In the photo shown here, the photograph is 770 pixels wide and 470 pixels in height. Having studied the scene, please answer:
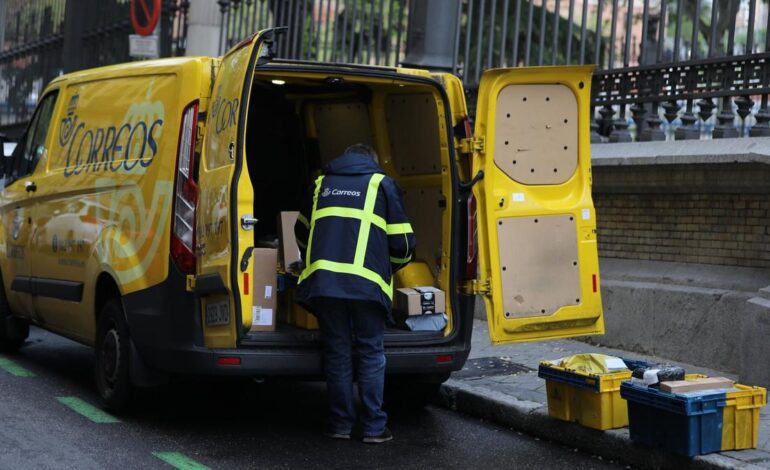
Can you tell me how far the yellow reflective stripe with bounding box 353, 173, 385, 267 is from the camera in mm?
7160

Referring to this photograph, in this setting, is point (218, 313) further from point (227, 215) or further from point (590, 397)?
point (590, 397)

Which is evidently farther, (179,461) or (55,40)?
(55,40)

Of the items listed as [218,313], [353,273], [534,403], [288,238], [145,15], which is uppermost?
[145,15]

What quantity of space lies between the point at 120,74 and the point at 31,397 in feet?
6.79

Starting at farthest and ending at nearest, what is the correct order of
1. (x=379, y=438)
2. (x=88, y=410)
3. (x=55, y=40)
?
(x=55, y=40) < (x=88, y=410) < (x=379, y=438)

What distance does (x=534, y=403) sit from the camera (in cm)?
789

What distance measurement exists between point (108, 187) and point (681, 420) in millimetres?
3613

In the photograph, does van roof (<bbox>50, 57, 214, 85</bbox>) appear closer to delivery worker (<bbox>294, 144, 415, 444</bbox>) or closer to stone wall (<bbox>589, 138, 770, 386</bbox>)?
delivery worker (<bbox>294, 144, 415, 444</bbox>)

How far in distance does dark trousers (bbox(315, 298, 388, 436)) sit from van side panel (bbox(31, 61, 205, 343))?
95 cm

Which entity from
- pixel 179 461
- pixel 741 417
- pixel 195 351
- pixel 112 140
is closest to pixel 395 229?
pixel 195 351

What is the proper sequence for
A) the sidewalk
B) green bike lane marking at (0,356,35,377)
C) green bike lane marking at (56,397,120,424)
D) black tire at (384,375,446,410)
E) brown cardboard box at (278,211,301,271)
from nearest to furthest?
the sidewalk → green bike lane marking at (56,397,120,424) → brown cardboard box at (278,211,301,271) → black tire at (384,375,446,410) → green bike lane marking at (0,356,35,377)

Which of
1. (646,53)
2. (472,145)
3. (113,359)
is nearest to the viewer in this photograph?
(472,145)

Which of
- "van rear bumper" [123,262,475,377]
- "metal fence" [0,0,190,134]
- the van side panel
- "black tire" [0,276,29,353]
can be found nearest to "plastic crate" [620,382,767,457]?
"van rear bumper" [123,262,475,377]

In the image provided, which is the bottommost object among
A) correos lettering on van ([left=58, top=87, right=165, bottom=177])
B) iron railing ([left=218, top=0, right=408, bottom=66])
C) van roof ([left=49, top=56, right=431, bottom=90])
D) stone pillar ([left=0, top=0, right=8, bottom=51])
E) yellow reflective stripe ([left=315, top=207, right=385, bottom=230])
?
yellow reflective stripe ([left=315, top=207, right=385, bottom=230])
